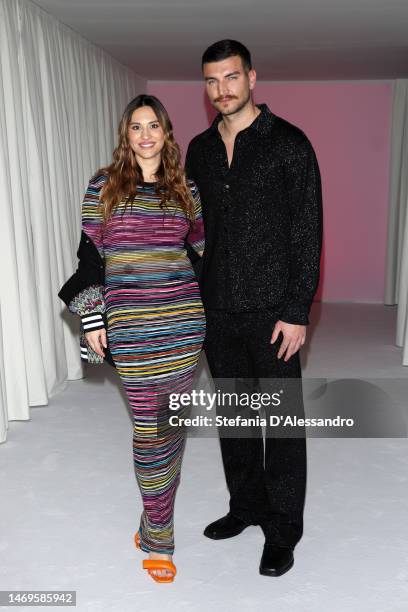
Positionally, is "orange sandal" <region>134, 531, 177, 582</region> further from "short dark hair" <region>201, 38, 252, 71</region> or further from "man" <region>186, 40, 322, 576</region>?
"short dark hair" <region>201, 38, 252, 71</region>

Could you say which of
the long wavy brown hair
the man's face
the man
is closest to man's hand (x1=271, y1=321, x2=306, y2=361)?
the man

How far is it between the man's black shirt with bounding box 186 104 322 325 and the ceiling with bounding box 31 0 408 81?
1937mm

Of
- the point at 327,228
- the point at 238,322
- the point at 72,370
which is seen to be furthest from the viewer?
the point at 327,228

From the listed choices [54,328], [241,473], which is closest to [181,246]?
[241,473]

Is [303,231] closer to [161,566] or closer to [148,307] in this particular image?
[148,307]

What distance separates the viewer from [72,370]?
4.27 metres

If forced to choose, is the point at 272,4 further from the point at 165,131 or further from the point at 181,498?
the point at 181,498

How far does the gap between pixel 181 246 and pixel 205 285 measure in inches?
8.4

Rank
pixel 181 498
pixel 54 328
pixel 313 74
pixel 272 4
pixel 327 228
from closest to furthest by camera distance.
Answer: pixel 181 498
pixel 272 4
pixel 54 328
pixel 313 74
pixel 327 228

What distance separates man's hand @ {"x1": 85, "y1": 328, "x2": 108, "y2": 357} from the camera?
6.33 ft

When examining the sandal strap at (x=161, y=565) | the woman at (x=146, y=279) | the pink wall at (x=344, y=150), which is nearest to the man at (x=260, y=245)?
the woman at (x=146, y=279)

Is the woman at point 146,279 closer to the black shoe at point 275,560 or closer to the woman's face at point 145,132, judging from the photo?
the woman's face at point 145,132

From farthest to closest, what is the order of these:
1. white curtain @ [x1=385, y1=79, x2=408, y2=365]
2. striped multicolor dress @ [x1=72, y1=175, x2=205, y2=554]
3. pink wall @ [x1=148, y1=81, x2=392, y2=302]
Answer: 1. pink wall @ [x1=148, y1=81, x2=392, y2=302]
2. white curtain @ [x1=385, y1=79, x2=408, y2=365]
3. striped multicolor dress @ [x1=72, y1=175, x2=205, y2=554]

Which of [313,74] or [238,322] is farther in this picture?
[313,74]
